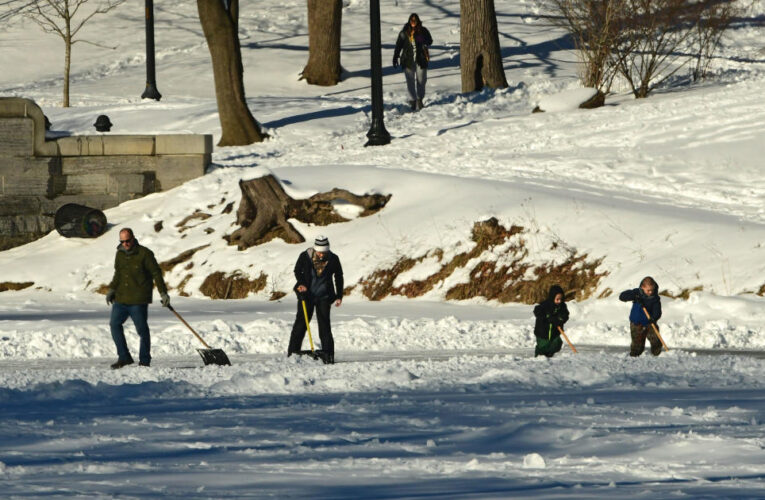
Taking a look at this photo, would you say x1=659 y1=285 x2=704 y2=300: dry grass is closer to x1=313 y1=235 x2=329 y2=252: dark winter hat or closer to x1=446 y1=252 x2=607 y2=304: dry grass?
x1=446 y1=252 x2=607 y2=304: dry grass

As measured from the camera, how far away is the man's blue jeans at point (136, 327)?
12234 millimetres

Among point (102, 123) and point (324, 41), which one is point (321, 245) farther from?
point (324, 41)

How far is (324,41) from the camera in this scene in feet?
103

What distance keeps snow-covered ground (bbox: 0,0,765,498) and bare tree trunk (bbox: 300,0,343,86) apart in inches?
35.0

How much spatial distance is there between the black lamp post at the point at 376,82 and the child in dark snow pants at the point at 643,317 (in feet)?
34.6

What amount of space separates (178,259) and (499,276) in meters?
5.23

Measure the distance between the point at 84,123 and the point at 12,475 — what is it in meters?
20.8

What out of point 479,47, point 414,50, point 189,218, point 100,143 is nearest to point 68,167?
point 100,143

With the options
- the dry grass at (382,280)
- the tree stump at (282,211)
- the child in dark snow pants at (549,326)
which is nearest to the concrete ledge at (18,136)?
the tree stump at (282,211)

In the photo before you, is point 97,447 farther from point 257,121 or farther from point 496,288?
point 257,121

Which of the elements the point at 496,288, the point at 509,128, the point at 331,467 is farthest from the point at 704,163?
the point at 331,467

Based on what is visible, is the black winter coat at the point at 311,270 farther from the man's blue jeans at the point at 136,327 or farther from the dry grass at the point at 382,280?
the dry grass at the point at 382,280

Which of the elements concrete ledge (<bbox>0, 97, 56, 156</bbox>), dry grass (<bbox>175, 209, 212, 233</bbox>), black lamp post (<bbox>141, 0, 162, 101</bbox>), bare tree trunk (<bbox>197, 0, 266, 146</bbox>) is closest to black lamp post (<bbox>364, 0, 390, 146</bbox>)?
bare tree trunk (<bbox>197, 0, 266, 146</bbox>)

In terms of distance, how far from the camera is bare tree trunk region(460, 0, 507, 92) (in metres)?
28.0
